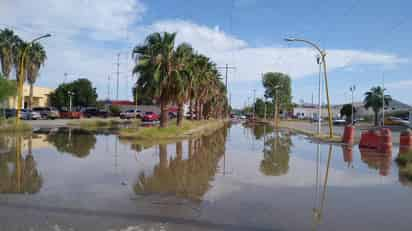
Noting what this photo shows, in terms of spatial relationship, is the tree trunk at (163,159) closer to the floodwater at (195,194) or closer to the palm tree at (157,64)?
the floodwater at (195,194)

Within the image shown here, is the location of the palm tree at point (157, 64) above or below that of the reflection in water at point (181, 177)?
above

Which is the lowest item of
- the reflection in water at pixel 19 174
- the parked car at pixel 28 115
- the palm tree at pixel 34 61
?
the reflection in water at pixel 19 174

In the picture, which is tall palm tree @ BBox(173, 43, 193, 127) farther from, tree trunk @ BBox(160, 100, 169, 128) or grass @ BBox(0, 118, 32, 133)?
grass @ BBox(0, 118, 32, 133)

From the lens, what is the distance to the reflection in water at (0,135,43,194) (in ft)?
29.1

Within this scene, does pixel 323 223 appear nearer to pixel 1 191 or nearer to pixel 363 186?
pixel 363 186

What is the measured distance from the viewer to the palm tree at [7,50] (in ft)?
160

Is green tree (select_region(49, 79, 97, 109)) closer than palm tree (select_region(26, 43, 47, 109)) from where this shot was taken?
No

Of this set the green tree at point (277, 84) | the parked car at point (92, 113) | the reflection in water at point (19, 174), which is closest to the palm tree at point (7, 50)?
the parked car at point (92, 113)

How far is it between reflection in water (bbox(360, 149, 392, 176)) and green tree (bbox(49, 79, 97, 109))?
7287cm

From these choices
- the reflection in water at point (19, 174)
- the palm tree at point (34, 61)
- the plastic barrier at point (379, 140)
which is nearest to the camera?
the reflection in water at point (19, 174)

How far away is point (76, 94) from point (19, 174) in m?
76.7

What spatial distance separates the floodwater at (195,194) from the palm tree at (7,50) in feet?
131

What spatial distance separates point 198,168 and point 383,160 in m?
8.78

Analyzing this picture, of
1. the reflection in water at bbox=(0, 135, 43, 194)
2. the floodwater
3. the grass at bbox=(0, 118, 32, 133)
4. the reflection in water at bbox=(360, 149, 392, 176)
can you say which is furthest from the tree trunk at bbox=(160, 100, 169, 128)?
the reflection in water at bbox=(360, 149, 392, 176)
